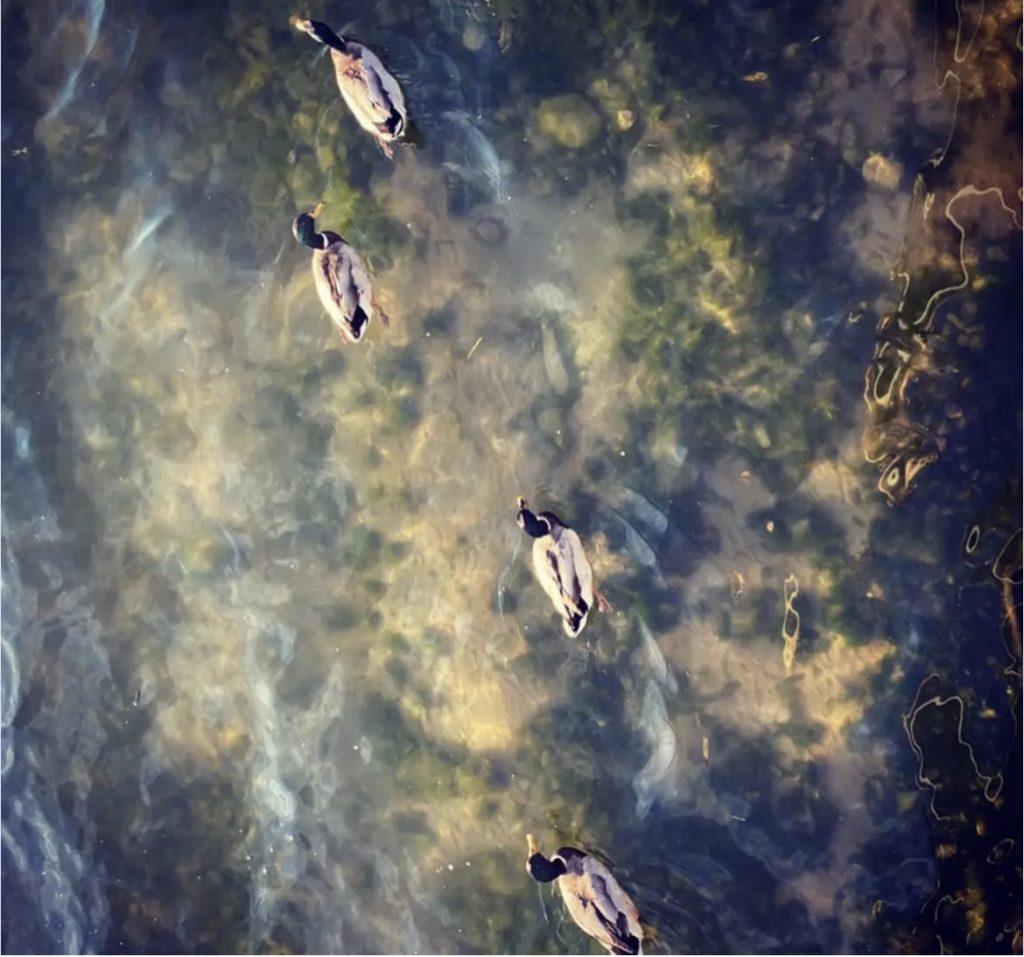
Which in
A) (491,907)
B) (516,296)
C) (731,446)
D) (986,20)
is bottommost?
(491,907)

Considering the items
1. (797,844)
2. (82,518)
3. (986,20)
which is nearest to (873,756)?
(797,844)

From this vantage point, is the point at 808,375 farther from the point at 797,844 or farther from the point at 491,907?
the point at 491,907

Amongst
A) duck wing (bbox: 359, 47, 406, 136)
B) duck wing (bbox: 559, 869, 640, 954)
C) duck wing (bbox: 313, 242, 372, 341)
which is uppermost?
duck wing (bbox: 359, 47, 406, 136)

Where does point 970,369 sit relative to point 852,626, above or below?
above

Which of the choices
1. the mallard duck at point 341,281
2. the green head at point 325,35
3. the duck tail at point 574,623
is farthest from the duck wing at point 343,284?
the duck tail at point 574,623

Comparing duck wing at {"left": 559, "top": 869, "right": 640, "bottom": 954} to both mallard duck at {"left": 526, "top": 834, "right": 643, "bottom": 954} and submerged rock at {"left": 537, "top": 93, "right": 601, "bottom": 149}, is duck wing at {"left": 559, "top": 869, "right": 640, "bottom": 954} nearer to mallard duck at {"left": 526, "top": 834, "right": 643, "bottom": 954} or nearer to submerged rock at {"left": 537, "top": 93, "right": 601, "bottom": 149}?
mallard duck at {"left": 526, "top": 834, "right": 643, "bottom": 954}

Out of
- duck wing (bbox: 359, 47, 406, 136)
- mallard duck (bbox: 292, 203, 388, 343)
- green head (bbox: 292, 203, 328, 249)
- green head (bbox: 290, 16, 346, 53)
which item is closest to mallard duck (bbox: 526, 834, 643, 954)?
mallard duck (bbox: 292, 203, 388, 343)

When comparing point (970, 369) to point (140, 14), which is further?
point (140, 14)
